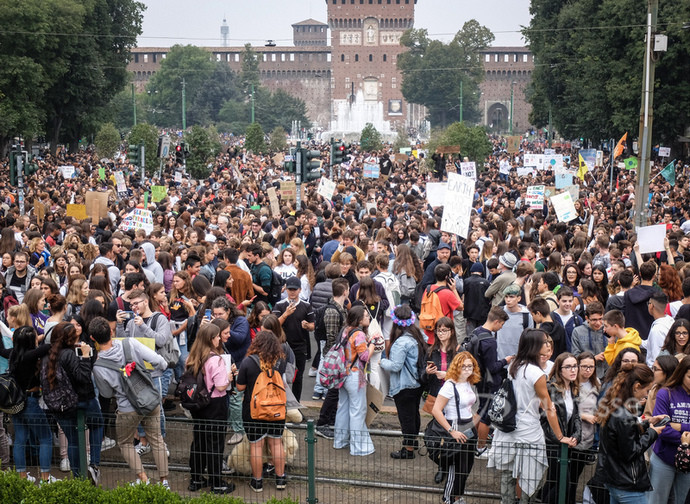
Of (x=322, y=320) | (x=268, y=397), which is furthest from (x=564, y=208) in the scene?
(x=268, y=397)

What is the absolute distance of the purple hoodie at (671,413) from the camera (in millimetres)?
6156

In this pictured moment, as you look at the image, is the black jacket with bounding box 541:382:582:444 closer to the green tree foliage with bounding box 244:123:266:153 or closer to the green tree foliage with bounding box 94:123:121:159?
the green tree foliage with bounding box 94:123:121:159

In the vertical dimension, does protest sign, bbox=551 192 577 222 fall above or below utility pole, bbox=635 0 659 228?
below

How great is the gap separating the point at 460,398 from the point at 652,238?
5.44 meters

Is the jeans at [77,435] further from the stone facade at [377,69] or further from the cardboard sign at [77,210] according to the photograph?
the stone facade at [377,69]

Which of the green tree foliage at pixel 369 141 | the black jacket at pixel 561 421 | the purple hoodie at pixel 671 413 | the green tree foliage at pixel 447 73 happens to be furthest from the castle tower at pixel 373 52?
the purple hoodie at pixel 671 413

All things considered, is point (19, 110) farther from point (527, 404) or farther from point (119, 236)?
point (527, 404)

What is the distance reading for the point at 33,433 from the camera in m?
7.58

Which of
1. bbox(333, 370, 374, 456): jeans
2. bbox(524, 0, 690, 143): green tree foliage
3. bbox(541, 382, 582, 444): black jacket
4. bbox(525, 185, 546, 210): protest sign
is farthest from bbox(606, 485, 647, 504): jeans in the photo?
bbox(524, 0, 690, 143): green tree foliage

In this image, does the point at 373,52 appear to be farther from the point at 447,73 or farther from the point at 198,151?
the point at 198,151

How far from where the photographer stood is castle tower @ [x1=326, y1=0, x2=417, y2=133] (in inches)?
4820

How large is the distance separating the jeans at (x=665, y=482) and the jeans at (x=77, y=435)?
13.6ft

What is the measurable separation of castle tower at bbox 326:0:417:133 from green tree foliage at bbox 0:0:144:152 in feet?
226

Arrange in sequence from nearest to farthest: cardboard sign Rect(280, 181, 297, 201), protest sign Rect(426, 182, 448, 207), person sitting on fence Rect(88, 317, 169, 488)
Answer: person sitting on fence Rect(88, 317, 169, 488), protest sign Rect(426, 182, 448, 207), cardboard sign Rect(280, 181, 297, 201)
